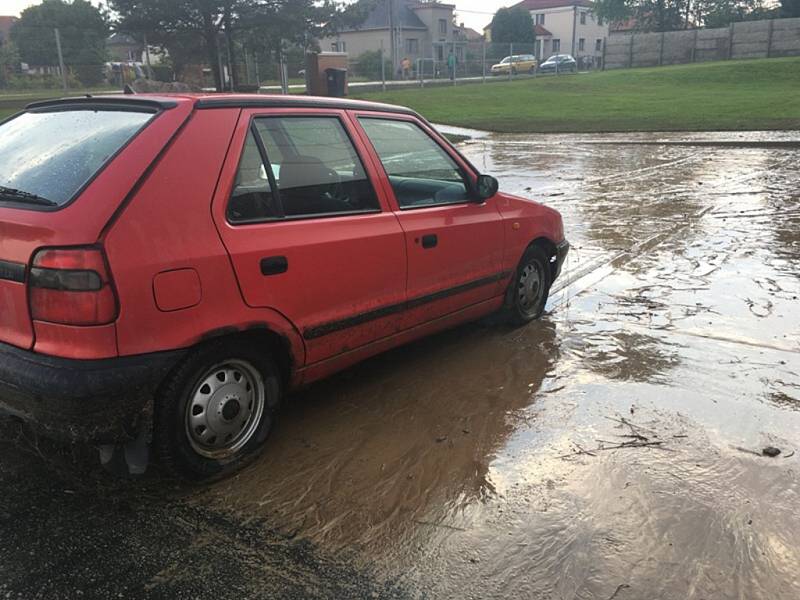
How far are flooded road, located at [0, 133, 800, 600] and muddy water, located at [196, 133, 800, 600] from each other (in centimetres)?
1

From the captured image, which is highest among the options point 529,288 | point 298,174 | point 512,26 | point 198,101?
point 512,26

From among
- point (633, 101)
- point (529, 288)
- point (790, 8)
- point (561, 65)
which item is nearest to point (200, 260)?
point (529, 288)

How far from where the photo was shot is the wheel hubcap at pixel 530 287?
5172 mm

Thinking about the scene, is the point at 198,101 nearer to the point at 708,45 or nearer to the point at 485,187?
the point at 485,187

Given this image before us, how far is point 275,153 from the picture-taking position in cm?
338

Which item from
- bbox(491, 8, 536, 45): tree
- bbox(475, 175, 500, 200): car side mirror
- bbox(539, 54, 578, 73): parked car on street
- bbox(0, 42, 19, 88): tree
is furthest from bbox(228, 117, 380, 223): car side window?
bbox(491, 8, 536, 45): tree

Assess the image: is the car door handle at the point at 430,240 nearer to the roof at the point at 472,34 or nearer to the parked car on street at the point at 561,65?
the parked car on street at the point at 561,65

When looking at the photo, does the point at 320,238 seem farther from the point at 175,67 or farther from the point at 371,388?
the point at 175,67

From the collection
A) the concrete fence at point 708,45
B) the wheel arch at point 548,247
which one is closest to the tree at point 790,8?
the concrete fence at point 708,45

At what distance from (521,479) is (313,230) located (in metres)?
1.56

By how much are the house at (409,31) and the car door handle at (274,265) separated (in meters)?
66.4

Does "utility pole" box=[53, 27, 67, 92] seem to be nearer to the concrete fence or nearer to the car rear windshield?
the car rear windshield

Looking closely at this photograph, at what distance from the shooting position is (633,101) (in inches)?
1111

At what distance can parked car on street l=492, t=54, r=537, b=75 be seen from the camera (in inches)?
1949
